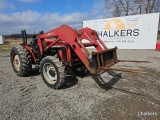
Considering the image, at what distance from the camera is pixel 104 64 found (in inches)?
180

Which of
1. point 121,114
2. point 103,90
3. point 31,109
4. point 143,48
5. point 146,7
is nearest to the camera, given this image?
point 121,114

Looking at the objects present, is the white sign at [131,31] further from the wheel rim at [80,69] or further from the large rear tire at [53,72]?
the large rear tire at [53,72]

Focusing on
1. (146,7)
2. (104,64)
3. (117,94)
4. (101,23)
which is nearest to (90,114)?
(117,94)

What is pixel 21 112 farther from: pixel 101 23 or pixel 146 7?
pixel 146 7

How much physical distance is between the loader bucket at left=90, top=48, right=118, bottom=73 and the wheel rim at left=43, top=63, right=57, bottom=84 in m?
1.43

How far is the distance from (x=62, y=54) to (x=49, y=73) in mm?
776

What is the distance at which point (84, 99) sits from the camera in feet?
13.7

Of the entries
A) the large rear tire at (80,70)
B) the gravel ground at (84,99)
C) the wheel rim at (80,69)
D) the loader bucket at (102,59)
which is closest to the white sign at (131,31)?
the gravel ground at (84,99)

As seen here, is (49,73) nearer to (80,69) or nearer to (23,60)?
(23,60)

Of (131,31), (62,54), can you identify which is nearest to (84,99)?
(62,54)

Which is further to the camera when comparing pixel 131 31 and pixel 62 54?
pixel 131 31

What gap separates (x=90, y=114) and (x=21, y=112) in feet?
5.16

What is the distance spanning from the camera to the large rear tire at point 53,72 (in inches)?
179

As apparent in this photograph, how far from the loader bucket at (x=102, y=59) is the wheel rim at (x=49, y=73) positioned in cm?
143
